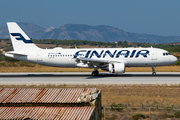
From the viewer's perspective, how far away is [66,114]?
38.4ft

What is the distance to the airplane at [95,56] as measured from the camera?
39156mm

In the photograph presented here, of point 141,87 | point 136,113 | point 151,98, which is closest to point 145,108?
point 136,113

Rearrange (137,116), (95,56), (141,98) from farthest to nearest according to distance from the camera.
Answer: (95,56) < (141,98) < (137,116)

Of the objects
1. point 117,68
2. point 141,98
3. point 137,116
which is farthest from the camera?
point 117,68

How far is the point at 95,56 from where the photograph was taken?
134ft

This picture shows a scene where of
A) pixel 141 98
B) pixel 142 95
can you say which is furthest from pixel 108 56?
pixel 141 98

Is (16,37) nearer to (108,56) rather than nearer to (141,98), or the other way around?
(108,56)

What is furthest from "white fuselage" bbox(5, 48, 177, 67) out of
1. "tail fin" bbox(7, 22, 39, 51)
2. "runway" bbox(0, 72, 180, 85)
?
"runway" bbox(0, 72, 180, 85)

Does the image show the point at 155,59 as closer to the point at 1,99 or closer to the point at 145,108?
the point at 145,108

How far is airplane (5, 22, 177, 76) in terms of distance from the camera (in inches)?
1542

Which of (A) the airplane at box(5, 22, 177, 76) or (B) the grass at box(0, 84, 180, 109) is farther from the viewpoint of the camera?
(A) the airplane at box(5, 22, 177, 76)

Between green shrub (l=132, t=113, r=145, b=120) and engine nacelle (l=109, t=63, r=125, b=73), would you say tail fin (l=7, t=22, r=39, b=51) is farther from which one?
green shrub (l=132, t=113, r=145, b=120)

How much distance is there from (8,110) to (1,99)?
1393mm

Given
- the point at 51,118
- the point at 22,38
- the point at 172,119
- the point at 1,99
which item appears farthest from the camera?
the point at 22,38
